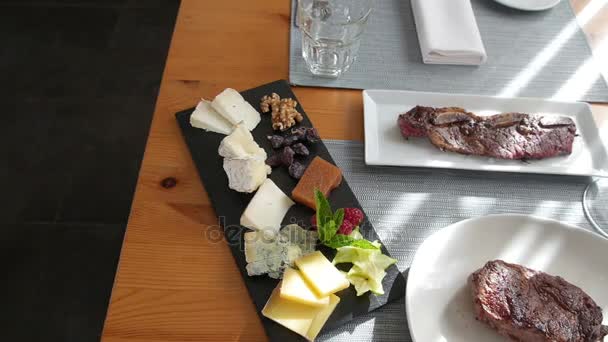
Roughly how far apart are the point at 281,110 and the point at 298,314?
471 mm

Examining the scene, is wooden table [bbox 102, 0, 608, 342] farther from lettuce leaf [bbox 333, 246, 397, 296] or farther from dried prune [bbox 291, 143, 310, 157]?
lettuce leaf [bbox 333, 246, 397, 296]

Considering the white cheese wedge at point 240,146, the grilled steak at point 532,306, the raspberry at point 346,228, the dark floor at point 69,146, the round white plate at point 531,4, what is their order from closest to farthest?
1. the grilled steak at point 532,306
2. the raspberry at point 346,228
3. the white cheese wedge at point 240,146
4. the round white plate at point 531,4
5. the dark floor at point 69,146

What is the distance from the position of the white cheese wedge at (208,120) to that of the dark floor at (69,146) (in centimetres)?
83

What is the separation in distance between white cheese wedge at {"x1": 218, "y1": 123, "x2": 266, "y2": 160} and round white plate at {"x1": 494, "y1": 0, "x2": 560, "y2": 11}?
2.84 feet

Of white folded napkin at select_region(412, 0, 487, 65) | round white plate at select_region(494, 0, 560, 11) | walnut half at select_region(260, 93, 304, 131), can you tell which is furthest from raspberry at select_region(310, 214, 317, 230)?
round white plate at select_region(494, 0, 560, 11)

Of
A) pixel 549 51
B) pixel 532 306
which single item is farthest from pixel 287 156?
pixel 549 51

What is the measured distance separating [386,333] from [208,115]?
0.60m

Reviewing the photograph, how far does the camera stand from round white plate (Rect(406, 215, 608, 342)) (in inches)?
32.0

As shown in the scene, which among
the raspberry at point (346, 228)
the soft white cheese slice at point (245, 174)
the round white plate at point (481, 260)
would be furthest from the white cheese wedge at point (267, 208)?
the round white plate at point (481, 260)

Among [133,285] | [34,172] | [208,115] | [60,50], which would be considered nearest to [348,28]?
[208,115]

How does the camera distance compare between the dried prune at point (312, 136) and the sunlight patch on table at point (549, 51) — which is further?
the sunlight patch on table at point (549, 51)

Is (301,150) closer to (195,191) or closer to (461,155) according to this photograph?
(195,191)

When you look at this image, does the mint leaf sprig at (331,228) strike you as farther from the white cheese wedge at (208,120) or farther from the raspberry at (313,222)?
the white cheese wedge at (208,120)

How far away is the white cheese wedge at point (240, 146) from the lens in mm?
994
